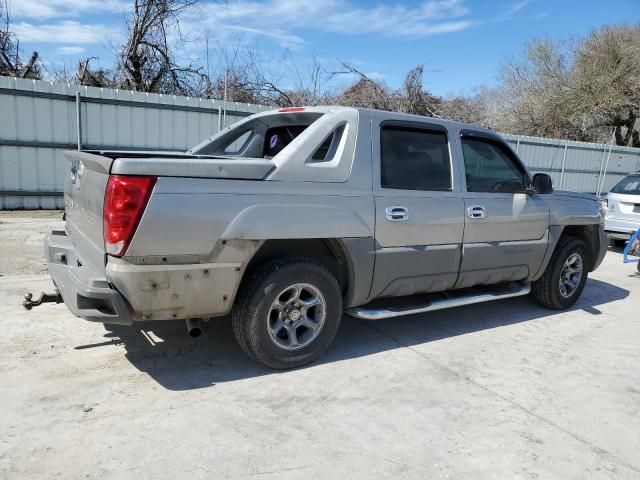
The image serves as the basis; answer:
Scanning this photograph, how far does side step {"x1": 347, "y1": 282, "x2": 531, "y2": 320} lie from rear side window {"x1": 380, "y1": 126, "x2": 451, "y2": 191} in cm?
99

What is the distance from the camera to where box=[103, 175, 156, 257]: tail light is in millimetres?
2891

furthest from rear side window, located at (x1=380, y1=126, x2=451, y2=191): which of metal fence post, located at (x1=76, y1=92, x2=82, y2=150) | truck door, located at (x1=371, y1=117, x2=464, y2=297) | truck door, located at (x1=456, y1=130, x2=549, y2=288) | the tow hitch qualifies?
metal fence post, located at (x1=76, y1=92, x2=82, y2=150)

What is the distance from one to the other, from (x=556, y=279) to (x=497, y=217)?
138cm

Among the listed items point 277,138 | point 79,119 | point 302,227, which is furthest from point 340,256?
point 79,119

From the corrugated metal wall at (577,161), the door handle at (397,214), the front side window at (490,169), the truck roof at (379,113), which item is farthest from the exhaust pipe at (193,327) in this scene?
the corrugated metal wall at (577,161)

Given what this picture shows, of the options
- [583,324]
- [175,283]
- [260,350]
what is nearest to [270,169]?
[175,283]

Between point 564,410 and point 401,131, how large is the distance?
2.40 m

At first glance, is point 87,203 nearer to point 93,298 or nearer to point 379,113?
point 93,298

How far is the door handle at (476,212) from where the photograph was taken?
14.5ft

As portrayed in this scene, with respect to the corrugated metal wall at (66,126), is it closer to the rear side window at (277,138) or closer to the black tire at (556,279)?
the rear side window at (277,138)

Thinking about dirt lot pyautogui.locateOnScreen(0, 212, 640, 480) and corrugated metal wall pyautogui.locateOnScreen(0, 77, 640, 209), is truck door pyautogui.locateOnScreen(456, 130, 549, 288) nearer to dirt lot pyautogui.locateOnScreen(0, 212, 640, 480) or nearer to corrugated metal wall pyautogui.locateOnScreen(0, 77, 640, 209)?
dirt lot pyautogui.locateOnScreen(0, 212, 640, 480)

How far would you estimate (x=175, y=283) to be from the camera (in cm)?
309

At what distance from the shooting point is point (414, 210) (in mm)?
4043

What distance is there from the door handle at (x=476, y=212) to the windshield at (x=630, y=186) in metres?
6.68
